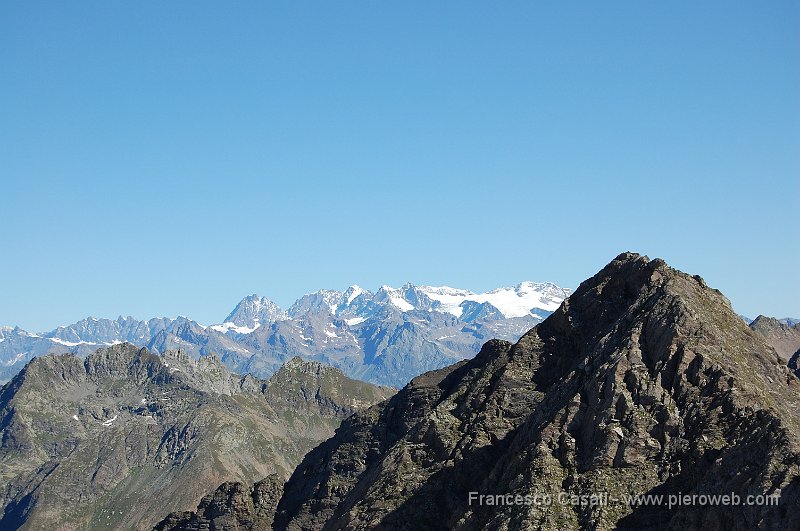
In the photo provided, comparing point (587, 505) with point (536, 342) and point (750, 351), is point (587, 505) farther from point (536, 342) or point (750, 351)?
point (536, 342)

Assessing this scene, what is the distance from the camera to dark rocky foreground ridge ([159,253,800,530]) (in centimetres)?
8856

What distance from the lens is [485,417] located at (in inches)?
5197

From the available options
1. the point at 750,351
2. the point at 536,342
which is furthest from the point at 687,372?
the point at 536,342

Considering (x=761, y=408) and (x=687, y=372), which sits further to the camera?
(x=687, y=372)

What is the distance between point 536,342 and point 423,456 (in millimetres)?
23397

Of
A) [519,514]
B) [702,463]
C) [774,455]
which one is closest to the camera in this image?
[774,455]

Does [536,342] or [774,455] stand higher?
[536,342]

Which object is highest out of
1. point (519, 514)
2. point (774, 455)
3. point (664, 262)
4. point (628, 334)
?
point (664, 262)

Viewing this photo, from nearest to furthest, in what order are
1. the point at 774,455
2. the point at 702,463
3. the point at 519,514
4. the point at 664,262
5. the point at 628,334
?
the point at 774,455 < the point at 702,463 < the point at 519,514 < the point at 628,334 < the point at 664,262

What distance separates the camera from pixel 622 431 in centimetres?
10000

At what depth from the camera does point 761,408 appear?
96.8m

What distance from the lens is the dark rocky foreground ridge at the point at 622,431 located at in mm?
88562

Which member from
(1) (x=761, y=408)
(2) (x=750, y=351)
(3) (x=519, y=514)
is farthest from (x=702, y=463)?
(2) (x=750, y=351)

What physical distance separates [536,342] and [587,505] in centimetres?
4735
